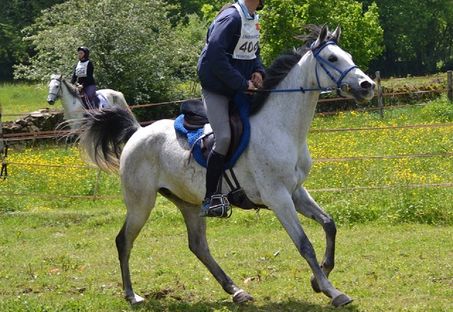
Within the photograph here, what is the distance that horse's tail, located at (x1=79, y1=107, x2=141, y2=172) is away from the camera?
8766 mm

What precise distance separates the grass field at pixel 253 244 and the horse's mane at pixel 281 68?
5.70 ft

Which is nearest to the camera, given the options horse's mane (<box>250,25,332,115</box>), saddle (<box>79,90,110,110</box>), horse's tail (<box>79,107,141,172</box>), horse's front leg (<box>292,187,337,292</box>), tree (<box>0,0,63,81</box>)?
horse's front leg (<box>292,187,337,292</box>)

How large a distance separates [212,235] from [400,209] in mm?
2665

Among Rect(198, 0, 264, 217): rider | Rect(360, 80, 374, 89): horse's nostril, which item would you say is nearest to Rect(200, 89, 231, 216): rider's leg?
Rect(198, 0, 264, 217): rider

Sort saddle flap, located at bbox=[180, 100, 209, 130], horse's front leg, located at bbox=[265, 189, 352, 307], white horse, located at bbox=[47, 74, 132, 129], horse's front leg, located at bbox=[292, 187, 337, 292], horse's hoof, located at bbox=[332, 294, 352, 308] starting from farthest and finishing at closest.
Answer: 1. white horse, located at bbox=[47, 74, 132, 129]
2. saddle flap, located at bbox=[180, 100, 209, 130]
3. horse's front leg, located at bbox=[292, 187, 337, 292]
4. horse's front leg, located at bbox=[265, 189, 352, 307]
5. horse's hoof, located at bbox=[332, 294, 352, 308]

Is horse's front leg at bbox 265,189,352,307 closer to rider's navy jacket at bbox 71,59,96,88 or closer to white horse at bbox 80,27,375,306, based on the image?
white horse at bbox 80,27,375,306

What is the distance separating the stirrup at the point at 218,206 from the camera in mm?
7406

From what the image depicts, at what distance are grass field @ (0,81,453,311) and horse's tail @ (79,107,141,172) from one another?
1.30 meters

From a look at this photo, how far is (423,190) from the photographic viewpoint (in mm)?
12703

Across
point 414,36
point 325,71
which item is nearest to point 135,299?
point 325,71

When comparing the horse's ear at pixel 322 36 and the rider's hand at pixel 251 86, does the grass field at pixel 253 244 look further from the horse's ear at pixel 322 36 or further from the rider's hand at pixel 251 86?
the horse's ear at pixel 322 36

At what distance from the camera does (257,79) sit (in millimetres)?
7570

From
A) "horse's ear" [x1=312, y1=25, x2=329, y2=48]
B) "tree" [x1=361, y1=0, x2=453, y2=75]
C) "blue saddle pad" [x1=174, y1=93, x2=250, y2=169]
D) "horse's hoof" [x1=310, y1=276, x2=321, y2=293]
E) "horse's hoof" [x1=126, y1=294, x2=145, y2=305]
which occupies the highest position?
"horse's ear" [x1=312, y1=25, x2=329, y2=48]

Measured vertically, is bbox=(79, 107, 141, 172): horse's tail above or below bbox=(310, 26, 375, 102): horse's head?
below
